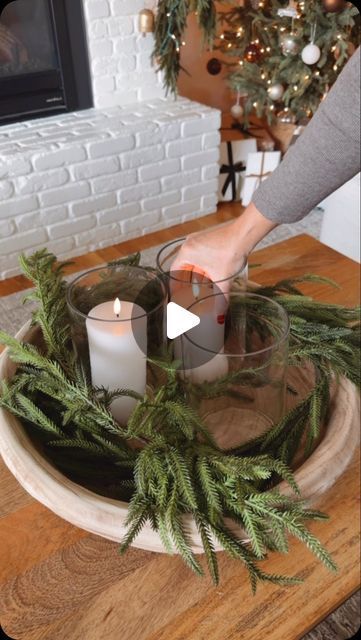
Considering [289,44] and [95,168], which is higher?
[289,44]

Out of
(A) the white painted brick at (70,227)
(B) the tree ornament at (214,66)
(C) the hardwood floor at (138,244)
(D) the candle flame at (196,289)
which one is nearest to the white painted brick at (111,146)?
(A) the white painted brick at (70,227)

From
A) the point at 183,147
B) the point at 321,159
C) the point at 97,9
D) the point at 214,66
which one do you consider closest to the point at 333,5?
the point at 183,147

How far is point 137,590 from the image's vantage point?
503 mm

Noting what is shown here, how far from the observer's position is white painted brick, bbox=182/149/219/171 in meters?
1.91

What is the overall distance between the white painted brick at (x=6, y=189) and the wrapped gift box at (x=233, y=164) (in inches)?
32.7

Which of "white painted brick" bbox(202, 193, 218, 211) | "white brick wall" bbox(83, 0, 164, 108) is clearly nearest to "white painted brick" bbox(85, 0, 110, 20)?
"white brick wall" bbox(83, 0, 164, 108)

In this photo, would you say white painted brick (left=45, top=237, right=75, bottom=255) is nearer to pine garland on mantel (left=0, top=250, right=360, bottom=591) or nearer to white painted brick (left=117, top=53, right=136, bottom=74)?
white painted brick (left=117, top=53, right=136, bottom=74)

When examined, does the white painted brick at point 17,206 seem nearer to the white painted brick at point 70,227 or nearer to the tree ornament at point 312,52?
the white painted brick at point 70,227

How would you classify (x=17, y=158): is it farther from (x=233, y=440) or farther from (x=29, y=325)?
(x=233, y=440)

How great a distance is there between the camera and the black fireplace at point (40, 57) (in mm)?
1681

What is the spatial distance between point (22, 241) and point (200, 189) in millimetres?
673

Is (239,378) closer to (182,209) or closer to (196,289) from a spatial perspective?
(196,289)

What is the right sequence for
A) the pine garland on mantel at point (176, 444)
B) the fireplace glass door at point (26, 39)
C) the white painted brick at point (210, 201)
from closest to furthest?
the pine garland on mantel at point (176, 444), the fireplace glass door at point (26, 39), the white painted brick at point (210, 201)

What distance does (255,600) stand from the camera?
51 centimetres
